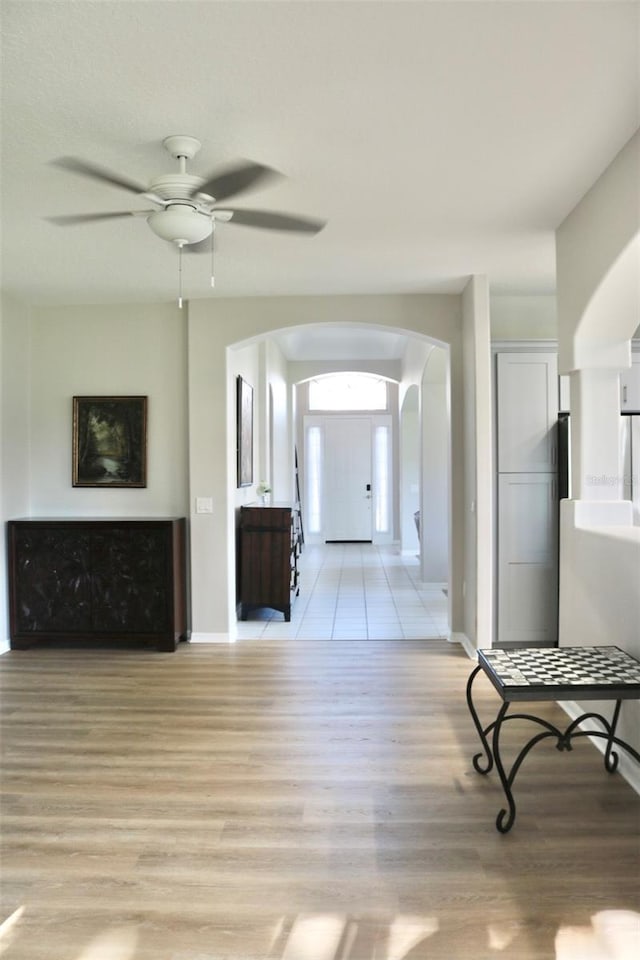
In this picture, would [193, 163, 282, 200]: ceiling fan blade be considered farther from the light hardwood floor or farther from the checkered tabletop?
the light hardwood floor

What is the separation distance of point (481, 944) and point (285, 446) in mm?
8504

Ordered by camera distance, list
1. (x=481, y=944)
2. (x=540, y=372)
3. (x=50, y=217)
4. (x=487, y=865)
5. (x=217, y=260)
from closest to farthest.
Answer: (x=481, y=944)
(x=487, y=865)
(x=50, y=217)
(x=217, y=260)
(x=540, y=372)

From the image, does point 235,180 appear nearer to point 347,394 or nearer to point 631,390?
point 631,390

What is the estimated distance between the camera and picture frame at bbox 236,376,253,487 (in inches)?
241

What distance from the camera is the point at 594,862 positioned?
2.31m

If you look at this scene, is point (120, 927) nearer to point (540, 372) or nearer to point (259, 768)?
point (259, 768)

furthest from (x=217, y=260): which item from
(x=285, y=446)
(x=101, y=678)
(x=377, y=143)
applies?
(x=285, y=446)

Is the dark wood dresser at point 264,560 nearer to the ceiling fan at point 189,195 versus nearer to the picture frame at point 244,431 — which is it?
the picture frame at point 244,431

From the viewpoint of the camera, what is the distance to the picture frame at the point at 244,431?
6117 millimetres

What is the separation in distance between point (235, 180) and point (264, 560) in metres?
3.79

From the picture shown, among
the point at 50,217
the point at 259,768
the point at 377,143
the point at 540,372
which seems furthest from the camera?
the point at 540,372

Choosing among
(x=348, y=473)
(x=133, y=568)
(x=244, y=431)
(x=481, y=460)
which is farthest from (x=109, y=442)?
(x=348, y=473)

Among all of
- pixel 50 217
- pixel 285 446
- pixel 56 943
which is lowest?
pixel 56 943

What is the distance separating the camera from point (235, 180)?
281 centimetres
